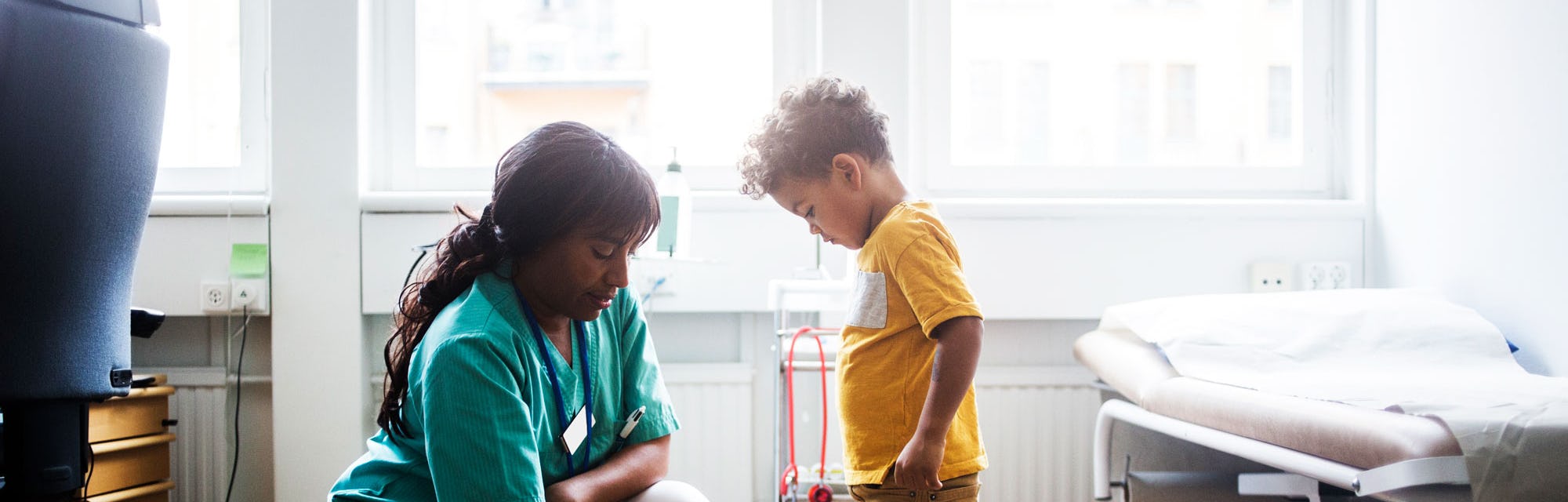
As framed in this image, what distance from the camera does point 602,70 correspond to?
226 cm

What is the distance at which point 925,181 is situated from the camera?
2182 mm

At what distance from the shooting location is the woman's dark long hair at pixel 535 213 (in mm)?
1006

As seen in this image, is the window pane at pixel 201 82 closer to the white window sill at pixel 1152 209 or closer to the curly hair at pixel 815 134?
the curly hair at pixel 815 134

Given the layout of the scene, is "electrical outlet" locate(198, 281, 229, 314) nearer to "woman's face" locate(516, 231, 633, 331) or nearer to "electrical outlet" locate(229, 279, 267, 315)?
"electrical outlet" locate(229, 279, 267, 315)

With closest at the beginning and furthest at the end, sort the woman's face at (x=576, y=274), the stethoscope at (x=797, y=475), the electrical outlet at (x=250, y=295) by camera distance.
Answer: the woman's face at (x=576, y=274)
the stethoscope at (x=797, y=475)
the electrical outlet at (x=250, y=295)

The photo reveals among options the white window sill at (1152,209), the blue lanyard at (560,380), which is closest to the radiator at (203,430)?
the blue lanyard at (560,380)

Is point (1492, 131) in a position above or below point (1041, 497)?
above

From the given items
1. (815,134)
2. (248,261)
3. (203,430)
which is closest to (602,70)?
(248,261)

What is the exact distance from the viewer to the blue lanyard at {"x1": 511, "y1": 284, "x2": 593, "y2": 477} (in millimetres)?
1064

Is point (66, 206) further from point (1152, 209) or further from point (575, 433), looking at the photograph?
point (1152, 209)

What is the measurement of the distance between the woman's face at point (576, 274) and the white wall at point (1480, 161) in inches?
59.6

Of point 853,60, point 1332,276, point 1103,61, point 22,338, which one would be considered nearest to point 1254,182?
point 1332,276

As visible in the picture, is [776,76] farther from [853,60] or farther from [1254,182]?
[1254,182]

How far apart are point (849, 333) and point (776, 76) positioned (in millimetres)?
929
